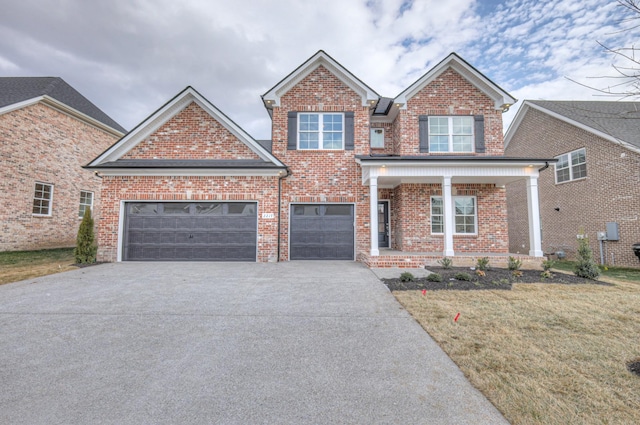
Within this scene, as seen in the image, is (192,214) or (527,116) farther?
(527,116)

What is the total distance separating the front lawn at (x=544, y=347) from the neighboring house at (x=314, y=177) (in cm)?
462

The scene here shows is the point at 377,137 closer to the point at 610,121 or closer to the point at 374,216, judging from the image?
the point at 374,216

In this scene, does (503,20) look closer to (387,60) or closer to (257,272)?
(387,60)

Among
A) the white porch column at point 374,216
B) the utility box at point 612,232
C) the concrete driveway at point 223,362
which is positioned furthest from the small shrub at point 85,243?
the utility box at point 612,232

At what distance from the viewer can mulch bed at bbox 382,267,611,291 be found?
6.21 meters

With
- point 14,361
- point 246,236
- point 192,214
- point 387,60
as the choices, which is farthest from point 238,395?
point 387,60

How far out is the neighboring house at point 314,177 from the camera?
1003 centimetres

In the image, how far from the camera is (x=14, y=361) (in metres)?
2.93

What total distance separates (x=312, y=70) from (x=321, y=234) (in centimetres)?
640

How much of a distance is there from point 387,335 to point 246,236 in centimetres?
742

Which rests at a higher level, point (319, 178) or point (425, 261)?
point (319, 178)

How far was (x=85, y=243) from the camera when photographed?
9.39 m

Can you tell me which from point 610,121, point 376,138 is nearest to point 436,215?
point 376,138

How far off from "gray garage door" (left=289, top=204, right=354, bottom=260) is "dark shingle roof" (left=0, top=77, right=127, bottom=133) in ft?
44.1
